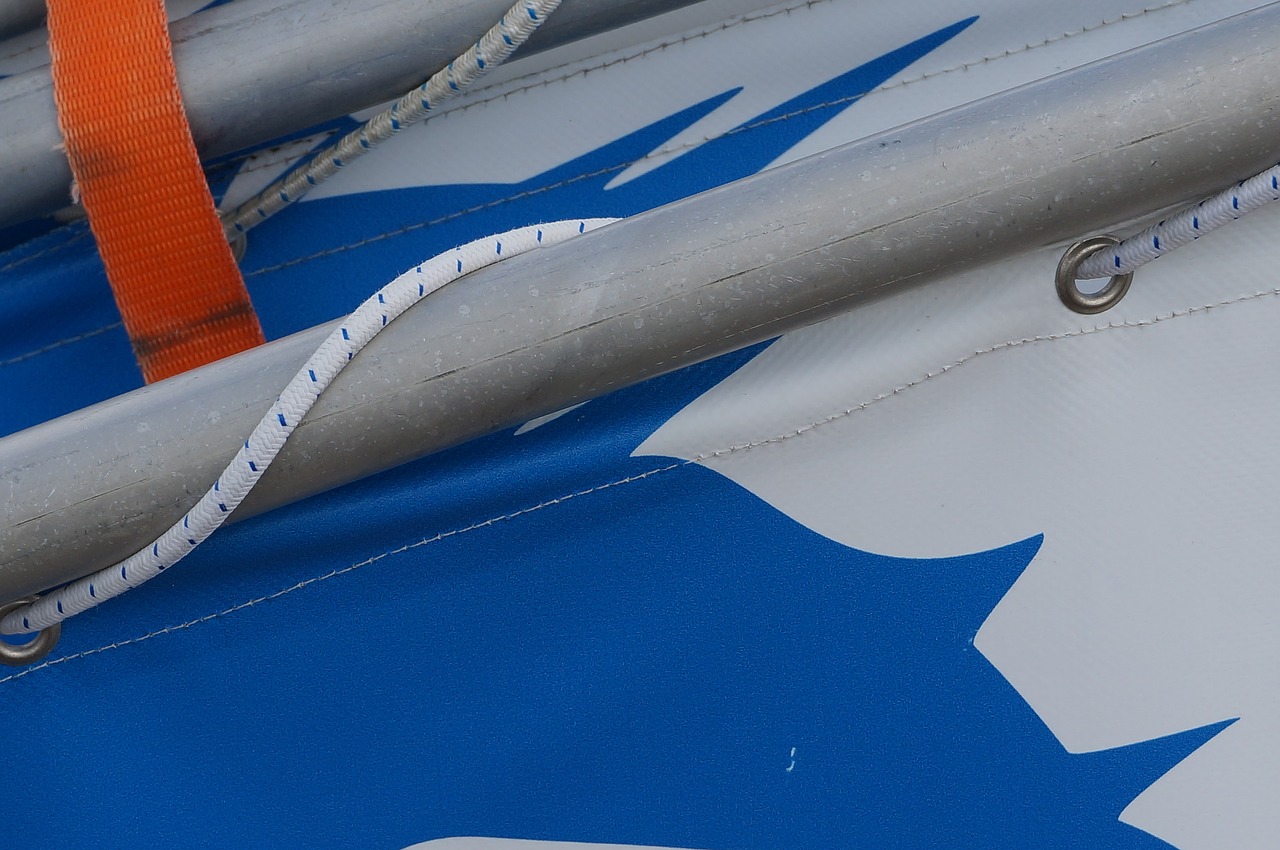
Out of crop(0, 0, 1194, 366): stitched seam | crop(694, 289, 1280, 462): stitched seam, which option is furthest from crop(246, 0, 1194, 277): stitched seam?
crop(694, 289, 1280, 462): stitched seam

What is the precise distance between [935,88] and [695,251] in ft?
0.93

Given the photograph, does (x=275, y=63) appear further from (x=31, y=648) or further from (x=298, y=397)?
(x=31, y=648)

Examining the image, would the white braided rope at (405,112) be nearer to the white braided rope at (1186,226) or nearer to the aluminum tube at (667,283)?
the aluminum tube at (667,283)

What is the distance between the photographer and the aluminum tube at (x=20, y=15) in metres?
0.77

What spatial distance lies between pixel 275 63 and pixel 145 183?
0.10 metres

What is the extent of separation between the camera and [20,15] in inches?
30.5

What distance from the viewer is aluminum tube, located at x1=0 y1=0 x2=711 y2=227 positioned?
2.30 feet

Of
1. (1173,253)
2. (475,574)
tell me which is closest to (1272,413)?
(1173,253)

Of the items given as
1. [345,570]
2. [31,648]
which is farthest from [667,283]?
[31,648]

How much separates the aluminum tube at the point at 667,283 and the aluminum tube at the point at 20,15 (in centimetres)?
32

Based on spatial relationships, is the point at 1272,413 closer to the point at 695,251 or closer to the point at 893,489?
the point at 893,489

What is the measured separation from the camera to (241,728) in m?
0.73

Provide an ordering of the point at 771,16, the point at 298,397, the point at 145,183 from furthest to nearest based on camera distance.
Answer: the point at 771,16 → the point at 145,183 → the point at 298,397

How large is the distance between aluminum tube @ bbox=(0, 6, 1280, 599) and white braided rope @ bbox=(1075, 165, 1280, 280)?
2cm
